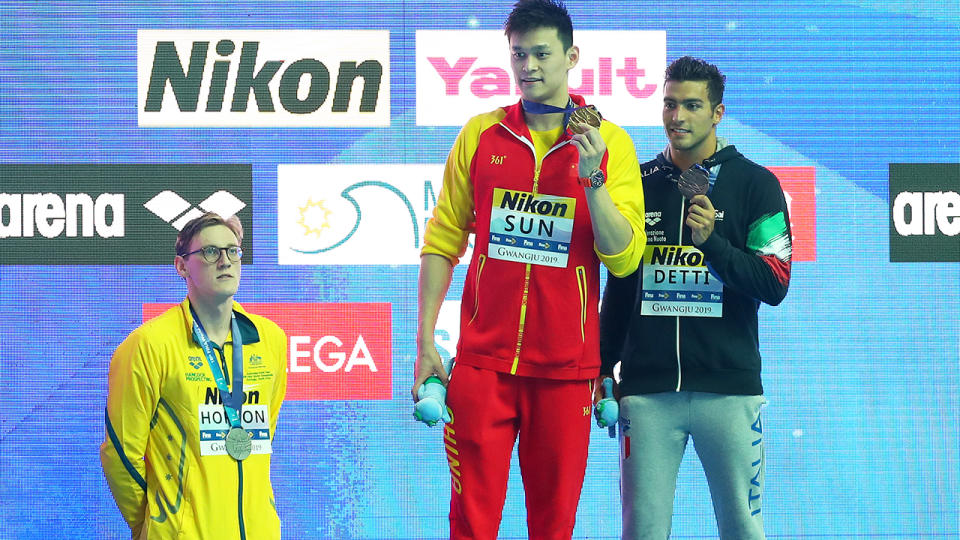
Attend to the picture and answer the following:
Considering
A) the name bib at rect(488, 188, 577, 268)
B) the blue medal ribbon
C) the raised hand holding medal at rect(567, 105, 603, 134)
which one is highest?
the blue medal ribbon

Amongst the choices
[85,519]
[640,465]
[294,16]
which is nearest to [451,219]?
[640,465]

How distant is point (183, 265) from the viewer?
8.63 ft

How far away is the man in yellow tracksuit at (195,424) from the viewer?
244cm

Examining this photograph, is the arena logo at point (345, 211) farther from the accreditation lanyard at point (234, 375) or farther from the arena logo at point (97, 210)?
the accreditation lanyard at point (234, 375)

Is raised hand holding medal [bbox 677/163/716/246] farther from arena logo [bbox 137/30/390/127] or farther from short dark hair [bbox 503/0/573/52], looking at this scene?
arena logo [bbox 137/30/390/127]

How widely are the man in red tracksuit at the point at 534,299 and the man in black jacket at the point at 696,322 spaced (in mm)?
220

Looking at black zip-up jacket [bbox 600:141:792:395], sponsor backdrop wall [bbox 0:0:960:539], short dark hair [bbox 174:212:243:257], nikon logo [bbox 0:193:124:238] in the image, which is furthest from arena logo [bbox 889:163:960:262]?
nikon logo [bbox 0:193:124:238]

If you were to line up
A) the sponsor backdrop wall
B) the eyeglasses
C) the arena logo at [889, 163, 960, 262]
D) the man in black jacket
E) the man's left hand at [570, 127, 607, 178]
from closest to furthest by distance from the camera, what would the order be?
the man's left hand at [570, 127, 607, 178] → the eyeglasses → the man in black jacket → the sponsor backdrop wall → the arena logo at [889, 163, 960, 262]

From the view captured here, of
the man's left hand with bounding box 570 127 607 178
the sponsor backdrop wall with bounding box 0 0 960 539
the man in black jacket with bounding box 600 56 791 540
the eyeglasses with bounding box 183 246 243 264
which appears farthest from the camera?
the sponsor backdrop wall with bounding box 0 0 960 539

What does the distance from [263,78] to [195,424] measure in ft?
6.47

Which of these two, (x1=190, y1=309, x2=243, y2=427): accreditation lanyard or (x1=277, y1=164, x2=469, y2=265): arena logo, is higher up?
(x1=277, y1=164, x2=469, y2=265): arena logo

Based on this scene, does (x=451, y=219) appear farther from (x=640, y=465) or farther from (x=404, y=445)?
(x=404, y=445)

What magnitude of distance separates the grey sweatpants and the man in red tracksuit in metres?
0.23

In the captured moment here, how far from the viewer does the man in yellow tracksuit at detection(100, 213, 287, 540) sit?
2.44 meters
